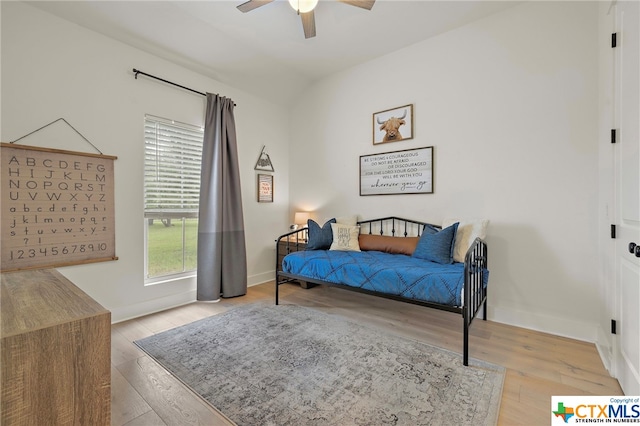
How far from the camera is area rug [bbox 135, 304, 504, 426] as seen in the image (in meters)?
1.44

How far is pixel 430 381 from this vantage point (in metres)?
1.69

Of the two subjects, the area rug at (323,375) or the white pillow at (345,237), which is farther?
the white pillow at (345,237)

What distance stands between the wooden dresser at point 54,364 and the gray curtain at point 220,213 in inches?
93.5

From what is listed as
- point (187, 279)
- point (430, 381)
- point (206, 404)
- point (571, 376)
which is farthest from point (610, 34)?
point (187, 279)

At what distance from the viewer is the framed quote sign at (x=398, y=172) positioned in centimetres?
304

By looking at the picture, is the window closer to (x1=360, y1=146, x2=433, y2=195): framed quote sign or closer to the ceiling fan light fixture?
the ceiling fan light fixture

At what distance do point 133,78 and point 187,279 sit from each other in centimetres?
210

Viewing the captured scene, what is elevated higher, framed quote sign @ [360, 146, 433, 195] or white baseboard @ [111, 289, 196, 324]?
framed quote sign @ [360, 146, 433, 195]

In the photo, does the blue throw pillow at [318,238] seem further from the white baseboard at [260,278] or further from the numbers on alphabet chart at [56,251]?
the numbers on alphabet chart at [56,251]

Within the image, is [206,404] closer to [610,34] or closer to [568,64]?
Result: [610,34]

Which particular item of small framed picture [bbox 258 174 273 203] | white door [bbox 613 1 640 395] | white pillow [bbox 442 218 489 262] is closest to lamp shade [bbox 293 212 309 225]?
small framed picture [bbox 258 174 273 203]

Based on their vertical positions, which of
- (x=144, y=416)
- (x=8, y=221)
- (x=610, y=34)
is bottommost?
(x=144, y=416)

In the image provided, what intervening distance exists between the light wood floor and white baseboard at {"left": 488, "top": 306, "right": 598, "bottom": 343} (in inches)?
3.2

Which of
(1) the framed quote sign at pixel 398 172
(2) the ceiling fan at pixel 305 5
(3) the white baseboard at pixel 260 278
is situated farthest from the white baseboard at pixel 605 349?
(3) the white baseboard at pixel 260 278
